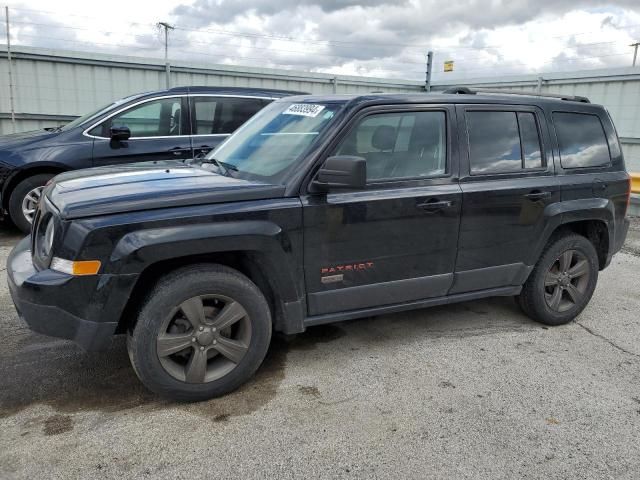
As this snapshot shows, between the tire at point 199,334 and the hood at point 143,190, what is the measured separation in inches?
16.1

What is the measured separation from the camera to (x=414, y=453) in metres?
2.60

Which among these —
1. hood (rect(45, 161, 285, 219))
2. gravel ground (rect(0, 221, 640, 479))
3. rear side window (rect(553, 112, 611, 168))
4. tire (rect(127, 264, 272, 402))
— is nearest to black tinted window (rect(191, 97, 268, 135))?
hood (rect(45, 161, 285, 219))

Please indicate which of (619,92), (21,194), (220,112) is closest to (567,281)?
(220,112)

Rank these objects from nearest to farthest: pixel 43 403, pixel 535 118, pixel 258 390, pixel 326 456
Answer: pixel 326 456 < pixel 43 403 < pixel 258 390 < pixel 535 118

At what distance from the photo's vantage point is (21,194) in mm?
6273

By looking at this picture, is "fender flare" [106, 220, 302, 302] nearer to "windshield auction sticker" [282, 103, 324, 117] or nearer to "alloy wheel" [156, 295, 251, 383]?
"alloy wheel" [156, 295, 251, 383]

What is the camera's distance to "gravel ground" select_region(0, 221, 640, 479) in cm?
250

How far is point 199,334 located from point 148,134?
4.51m

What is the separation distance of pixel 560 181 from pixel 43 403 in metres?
3.89

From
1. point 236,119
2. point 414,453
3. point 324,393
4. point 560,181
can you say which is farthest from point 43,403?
point 236,119

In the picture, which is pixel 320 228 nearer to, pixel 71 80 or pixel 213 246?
pixel 213 246

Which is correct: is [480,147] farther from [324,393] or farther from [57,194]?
[57,194]

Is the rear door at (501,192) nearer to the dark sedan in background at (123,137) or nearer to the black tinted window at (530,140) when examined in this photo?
the black tinted window at (530,140)

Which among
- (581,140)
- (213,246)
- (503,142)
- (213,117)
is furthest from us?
(213,117)
